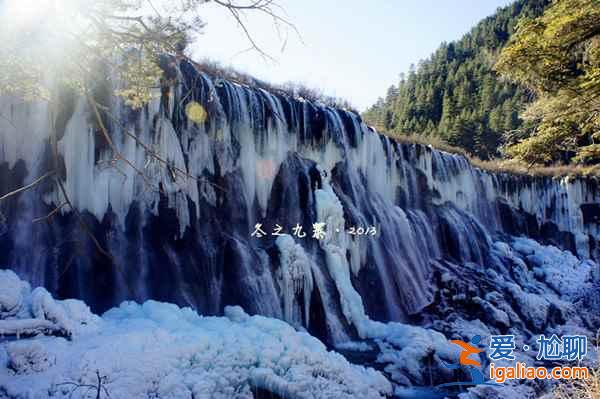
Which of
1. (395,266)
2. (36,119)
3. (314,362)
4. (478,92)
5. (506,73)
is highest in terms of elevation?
(478,92)

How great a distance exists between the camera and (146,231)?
713 centimetres

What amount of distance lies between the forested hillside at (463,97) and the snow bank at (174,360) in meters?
22.5

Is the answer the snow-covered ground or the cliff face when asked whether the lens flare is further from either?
the snow-covered ground

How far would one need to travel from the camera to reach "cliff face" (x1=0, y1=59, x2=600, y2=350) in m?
6.13

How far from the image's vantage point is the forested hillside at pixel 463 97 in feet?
117

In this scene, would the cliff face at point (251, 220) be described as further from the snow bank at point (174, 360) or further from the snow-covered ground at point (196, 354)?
the snow bank at point (174, 360)

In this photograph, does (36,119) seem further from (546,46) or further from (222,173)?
(546,46)

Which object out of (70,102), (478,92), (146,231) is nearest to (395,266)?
(146,231)

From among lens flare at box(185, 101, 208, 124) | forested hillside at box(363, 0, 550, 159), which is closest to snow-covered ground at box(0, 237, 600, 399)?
lens flare at box(185, 101, 208, 124)

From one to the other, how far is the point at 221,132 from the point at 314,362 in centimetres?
481

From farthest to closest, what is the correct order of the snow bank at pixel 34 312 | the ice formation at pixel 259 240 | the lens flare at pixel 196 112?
the lens flare at pixel 196 112, the ice formation at pixel 259 240, the snow bank at pixel 34 312

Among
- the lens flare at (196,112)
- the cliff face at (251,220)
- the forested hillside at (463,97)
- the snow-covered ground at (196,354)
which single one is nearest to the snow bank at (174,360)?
the snow-covered ground at (196,354)

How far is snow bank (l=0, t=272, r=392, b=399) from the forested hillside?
73.8 feet

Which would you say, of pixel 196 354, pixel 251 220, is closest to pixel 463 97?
pixel 251 220
